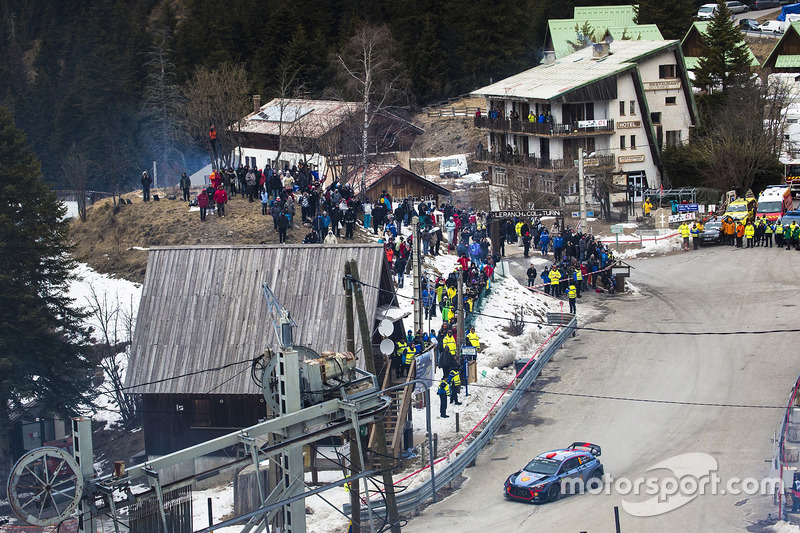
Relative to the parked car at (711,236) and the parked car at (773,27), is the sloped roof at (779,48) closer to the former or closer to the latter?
the parked car at (773,27)

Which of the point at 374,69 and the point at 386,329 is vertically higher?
the point at 374,69

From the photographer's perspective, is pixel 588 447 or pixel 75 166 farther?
pixel 75 166

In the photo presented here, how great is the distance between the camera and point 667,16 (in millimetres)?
86750

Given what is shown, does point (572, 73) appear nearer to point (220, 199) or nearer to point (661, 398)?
point (220, 199)

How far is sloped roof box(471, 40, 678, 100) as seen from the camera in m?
63.8

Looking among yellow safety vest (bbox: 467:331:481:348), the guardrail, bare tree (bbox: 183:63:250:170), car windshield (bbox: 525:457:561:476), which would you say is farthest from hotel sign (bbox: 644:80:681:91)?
car windshield (bbox: 525:457:561:476)

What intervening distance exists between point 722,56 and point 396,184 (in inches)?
1045

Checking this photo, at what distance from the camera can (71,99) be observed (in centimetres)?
8562

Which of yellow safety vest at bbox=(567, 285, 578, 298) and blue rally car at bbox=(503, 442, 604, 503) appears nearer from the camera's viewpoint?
blue rally car at bbox=(503, 442, 604, 503)

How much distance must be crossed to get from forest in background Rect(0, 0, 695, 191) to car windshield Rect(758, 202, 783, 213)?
1247 inches

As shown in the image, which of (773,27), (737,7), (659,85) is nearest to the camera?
(659,85)

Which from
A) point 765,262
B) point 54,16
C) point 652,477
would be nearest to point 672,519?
point 652,477

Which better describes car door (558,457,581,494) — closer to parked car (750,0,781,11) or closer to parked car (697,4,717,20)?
parked car (697,4,717,20)

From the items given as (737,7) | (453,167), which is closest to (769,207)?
(453,167)
